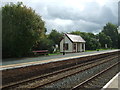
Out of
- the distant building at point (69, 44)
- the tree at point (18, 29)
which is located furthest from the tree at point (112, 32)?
the tree at point (18, 29)

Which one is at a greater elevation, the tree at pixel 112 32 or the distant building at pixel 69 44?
the tree at pixel 112 32

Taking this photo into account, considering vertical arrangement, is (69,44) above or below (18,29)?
below

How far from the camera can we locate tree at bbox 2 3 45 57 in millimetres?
21234

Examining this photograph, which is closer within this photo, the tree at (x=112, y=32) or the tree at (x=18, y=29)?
the tree at (x=18, y=29)

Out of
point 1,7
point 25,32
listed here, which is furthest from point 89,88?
point 1,7

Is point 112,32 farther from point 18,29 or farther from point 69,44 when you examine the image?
point 18,29

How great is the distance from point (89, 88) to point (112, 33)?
282ft

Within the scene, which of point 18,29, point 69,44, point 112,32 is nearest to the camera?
point 18,29

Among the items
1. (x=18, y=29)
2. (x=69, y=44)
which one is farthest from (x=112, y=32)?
(x=18, y=29)

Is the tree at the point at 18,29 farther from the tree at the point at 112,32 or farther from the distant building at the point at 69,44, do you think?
the tree at the point at 112,32

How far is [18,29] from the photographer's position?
21625 millimetres

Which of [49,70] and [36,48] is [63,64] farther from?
[36,48]

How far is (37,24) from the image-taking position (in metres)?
23.5

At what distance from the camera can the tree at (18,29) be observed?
21.2 meters
